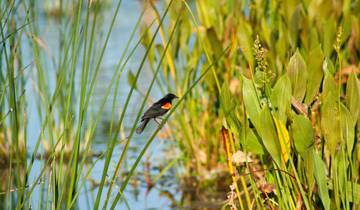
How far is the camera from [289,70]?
7.37 feet

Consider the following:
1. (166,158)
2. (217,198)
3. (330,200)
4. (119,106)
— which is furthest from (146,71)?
(330,200)

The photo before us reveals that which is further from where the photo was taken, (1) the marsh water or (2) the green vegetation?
(1) the marsh water

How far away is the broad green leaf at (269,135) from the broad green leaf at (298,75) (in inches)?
6.9

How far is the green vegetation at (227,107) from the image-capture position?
211cm

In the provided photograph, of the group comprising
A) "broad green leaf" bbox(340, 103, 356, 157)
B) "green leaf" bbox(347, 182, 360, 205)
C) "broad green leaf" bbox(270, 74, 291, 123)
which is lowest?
"green leaf" bbox(347, 182, 360, 205)

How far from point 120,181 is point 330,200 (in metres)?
1.87

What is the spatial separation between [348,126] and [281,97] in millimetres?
177

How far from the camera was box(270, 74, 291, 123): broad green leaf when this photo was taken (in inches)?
83.7

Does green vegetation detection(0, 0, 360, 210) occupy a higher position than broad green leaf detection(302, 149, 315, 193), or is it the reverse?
green vegetation detection(0, 0, 360, 210)

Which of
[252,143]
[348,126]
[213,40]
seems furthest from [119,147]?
[348,126]

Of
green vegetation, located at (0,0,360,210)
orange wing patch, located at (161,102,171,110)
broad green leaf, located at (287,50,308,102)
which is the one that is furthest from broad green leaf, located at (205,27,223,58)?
broad green leaf, located at (287,50,308,102)

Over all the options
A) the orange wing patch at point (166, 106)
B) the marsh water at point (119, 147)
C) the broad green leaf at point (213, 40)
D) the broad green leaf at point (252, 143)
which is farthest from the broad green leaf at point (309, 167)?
the broad green leaf at point (213, 40)

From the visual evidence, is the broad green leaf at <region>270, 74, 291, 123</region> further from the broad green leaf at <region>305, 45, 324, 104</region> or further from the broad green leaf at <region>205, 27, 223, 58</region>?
the broad green leaf at <region>205, 27, 223, 58</region>

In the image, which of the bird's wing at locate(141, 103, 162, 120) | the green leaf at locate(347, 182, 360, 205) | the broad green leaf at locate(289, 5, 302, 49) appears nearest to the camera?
the green leaf at locate(347, 182, 360, 205)
